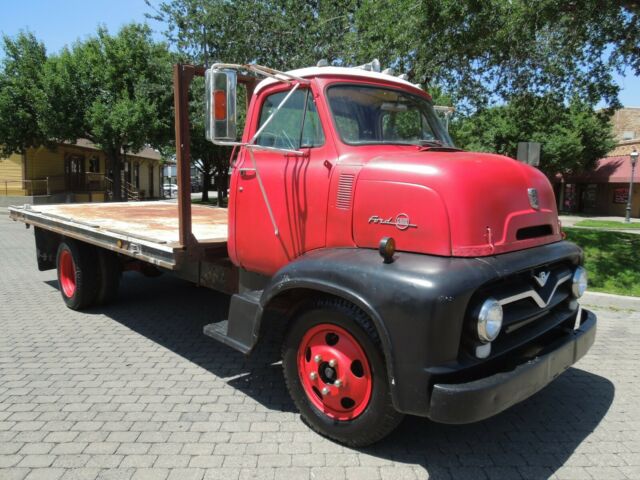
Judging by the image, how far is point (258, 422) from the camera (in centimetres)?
359

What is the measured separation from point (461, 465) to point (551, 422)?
1.02m

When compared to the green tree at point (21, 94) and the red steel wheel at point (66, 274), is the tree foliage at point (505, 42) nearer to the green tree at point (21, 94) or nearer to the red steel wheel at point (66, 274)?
the red steel wheel at point (66, 274)

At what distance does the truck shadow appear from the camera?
123 inches

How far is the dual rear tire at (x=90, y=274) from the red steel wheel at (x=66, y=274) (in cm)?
2

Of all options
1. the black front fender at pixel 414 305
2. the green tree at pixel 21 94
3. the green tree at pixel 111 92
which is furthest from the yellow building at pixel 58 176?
the black front fender at pixel 414 305

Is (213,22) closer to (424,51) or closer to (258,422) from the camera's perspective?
(424,51)

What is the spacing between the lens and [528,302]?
319 centimetres

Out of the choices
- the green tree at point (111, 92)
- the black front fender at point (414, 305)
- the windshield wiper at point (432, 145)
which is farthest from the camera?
the green tree at point (111, 92)

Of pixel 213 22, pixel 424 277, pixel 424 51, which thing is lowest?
pixel 424 277

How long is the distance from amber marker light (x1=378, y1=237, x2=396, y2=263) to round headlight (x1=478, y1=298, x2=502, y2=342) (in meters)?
0.57

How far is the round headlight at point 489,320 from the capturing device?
8.75 ft

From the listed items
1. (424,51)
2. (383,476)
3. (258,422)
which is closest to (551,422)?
(383,476)

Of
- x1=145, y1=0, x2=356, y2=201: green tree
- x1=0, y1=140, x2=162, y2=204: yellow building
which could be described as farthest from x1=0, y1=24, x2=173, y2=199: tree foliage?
x1=145, y1=0, x2=356, y2=201: green tree

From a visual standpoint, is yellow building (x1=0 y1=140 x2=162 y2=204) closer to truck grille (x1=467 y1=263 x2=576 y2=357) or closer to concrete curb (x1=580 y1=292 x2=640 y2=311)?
concrete curb (x1=580 y1=292 x2=640 y2=311)
